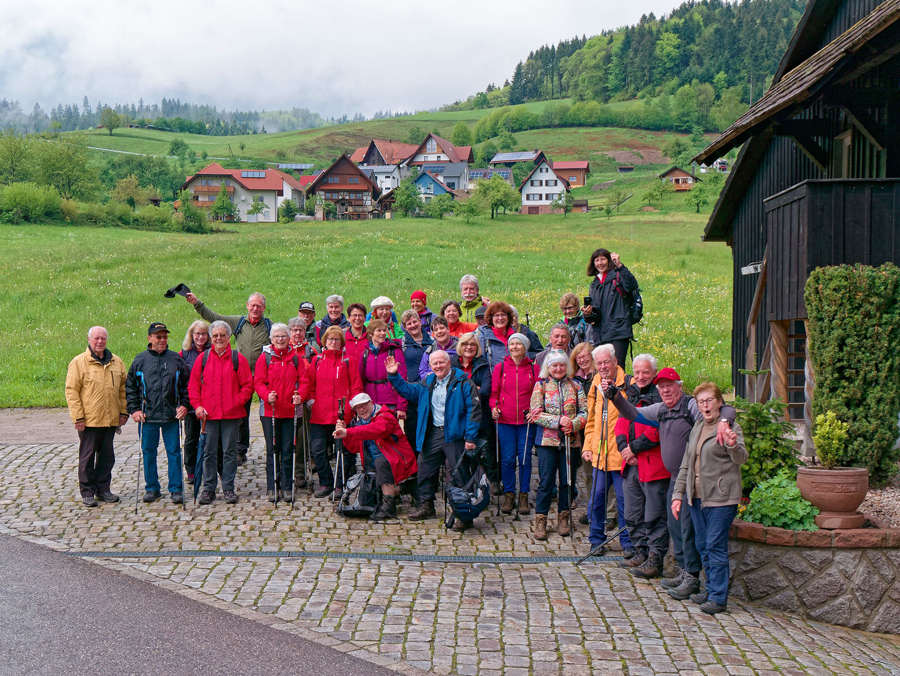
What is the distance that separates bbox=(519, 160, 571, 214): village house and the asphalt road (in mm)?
103580

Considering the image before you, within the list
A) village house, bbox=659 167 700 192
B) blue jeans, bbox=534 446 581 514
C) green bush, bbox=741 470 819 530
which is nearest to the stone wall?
green bush, bbox=741 470 819 530

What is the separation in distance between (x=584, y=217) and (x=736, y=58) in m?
106

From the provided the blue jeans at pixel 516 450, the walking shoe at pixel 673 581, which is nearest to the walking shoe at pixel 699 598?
the walking shoe at pixel 673 581

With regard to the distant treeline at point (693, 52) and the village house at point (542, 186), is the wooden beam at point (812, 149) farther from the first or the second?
the distant treeline at point (693, 52)

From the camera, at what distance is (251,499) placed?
33.5 feet

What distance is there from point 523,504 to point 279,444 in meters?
2.93

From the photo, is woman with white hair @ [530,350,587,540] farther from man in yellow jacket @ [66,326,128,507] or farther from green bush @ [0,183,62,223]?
green bush @ [0,183,62,223]

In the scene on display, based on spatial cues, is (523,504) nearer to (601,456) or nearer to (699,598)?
(601,456)

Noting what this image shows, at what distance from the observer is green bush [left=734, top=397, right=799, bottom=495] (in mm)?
8031

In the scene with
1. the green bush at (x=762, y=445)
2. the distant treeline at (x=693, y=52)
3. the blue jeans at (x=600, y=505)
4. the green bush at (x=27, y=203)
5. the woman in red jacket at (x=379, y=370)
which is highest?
the distant treeline at (x=693, y=52)

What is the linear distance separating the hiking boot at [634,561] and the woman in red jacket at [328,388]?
3499mm

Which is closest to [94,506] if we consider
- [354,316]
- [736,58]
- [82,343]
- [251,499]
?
[251,499]

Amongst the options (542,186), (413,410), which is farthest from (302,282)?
(542,186)

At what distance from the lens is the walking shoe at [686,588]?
24.0 ft
